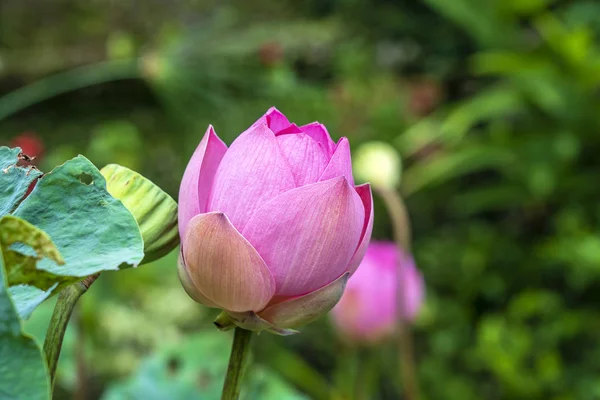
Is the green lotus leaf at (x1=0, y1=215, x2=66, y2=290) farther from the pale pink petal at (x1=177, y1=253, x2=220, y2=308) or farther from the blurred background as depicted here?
the blurred background

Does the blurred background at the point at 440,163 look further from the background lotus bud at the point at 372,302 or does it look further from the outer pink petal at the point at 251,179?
the outer pink petal at the point at 251,179

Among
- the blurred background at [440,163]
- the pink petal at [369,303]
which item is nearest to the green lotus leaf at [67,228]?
the blurred background at [440,163]

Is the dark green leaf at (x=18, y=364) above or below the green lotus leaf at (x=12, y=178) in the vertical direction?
below

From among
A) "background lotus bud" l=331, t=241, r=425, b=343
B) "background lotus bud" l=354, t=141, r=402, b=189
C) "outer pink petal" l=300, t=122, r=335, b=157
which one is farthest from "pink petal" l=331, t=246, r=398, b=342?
"outer pink petal" l=300, t=122, r=335, b=157

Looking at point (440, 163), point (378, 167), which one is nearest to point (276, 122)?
point (378, 167)

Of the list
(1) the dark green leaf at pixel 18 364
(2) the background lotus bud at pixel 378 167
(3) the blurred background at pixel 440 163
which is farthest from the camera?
(3) the blurred background at pixel 440 163

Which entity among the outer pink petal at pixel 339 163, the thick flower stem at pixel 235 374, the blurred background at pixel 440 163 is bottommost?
the blurred background at pixel 440 163

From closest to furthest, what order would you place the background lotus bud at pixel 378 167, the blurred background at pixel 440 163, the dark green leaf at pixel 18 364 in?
the dark green leaf at pixel 18 364 → the background lotus bud at pixel 378 167 → the blurred background at pixel 440 163

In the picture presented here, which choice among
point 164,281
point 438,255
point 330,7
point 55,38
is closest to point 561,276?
point 438,255
